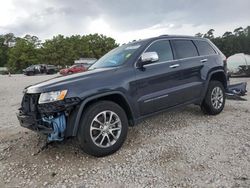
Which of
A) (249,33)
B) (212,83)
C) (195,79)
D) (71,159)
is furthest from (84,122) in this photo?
(249,33)

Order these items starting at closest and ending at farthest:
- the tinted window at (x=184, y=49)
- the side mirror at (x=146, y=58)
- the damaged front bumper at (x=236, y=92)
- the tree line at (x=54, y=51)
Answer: the side mirror at (x=146, y=58)
the tinted window at (x=184, y=49)
the damaged front bumper at (x=236, y=92)
the tree line at (x=54, y=51)

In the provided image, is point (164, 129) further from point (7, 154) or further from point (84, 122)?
point (7, 154)

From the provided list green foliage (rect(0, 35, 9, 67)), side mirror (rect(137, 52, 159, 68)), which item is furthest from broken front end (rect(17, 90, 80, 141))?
green foliage (rect(0, 35, 9, 67))

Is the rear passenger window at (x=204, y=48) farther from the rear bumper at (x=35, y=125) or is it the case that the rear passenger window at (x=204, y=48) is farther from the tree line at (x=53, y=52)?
the tree line at (x=53, y=52)

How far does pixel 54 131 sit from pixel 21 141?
1.53m

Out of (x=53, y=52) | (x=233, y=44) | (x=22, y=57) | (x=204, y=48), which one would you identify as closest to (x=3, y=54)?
(x=22, y=57)

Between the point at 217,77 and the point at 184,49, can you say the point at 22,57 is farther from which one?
the point at 184,49

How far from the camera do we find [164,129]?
17.0ft

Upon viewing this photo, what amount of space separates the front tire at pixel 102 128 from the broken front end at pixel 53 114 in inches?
9.1

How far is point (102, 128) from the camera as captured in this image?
3979mm

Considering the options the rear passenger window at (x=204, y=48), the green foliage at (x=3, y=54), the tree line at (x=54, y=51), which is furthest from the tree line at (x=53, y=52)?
the rear passenger window at (x=204, y=48)

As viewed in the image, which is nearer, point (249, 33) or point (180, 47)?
point (180, 47)

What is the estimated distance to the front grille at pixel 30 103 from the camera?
385 centimetres

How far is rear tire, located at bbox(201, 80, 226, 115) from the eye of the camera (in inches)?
229
